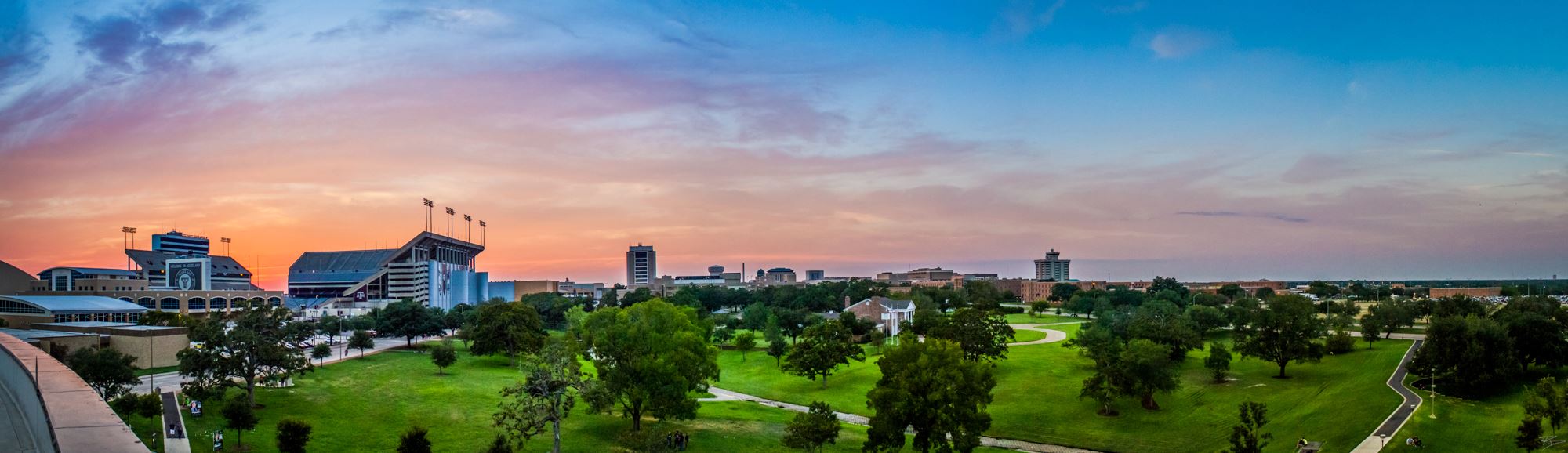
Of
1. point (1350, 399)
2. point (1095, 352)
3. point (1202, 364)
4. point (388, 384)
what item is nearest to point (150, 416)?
point (388, 384)

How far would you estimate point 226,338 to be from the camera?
45.1 metres

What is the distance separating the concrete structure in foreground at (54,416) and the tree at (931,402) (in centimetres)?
2947

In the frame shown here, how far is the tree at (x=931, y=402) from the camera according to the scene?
3900 cm

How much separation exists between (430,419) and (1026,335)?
220 ft

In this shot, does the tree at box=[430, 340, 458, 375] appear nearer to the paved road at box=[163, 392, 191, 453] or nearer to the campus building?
the paved road at box=[163, 392, 191, 453]

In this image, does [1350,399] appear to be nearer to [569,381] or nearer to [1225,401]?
[1225,401]

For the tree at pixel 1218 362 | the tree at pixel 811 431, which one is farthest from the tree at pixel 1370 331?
the tree at pixel 811 431

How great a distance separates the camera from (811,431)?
39.3 m

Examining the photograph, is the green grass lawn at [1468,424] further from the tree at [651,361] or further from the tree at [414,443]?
the tree at [414,443]

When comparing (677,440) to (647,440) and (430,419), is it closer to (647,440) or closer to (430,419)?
(647,440)

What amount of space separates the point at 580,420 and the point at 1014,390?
96.5 ft

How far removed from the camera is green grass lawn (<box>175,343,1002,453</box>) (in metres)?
39.9

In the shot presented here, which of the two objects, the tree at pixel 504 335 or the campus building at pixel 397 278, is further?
the campus building at pixel 397 278

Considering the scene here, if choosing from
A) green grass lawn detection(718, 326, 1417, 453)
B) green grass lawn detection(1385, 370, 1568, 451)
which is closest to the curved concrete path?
green grass lawn detection(718, 326, 1417, 453)
